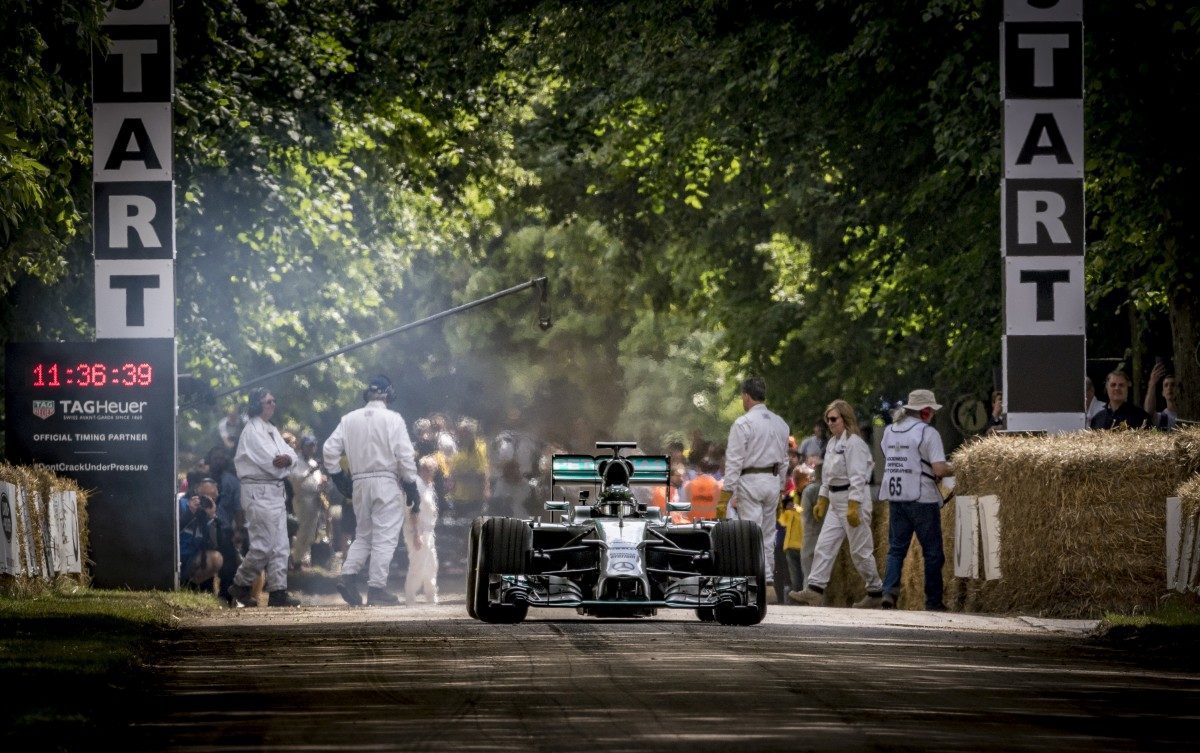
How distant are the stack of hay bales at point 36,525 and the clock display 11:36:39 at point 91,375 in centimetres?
84

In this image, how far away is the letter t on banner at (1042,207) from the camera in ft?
62.1

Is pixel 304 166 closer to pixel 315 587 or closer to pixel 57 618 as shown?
pixel 315 587

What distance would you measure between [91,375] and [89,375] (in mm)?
25

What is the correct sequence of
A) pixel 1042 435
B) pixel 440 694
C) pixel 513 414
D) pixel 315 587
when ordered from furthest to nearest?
pixel 513 414 < pixel 315 587 < pixel 1042 435 < pixel 440 694

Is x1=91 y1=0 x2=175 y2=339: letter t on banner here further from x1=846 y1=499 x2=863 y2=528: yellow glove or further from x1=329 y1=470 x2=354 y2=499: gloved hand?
x1=846 y1=499 x2=863 y2=528: yellow glove

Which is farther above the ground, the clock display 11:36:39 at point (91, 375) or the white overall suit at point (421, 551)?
the clock display 11:36:39 at point (91, 375)

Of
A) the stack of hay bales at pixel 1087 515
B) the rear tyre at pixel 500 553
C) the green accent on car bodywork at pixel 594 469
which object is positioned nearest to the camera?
the rear tyre at pixel 500 553

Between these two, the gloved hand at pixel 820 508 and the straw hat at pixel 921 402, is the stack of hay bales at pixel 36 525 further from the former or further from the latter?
the gloved hand at pixel 820 508

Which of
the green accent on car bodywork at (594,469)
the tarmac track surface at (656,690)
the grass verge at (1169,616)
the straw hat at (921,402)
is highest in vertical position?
the straw hat at (921,402)

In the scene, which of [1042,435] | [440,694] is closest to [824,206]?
[1042,435]

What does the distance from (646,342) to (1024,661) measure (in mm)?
46332

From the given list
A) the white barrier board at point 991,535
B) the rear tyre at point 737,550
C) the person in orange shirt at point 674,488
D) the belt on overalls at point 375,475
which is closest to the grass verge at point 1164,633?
the rear tyre at point 737,550

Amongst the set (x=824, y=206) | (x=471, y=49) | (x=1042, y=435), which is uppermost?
(x=471, y=49)

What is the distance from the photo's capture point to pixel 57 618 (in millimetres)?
15102
